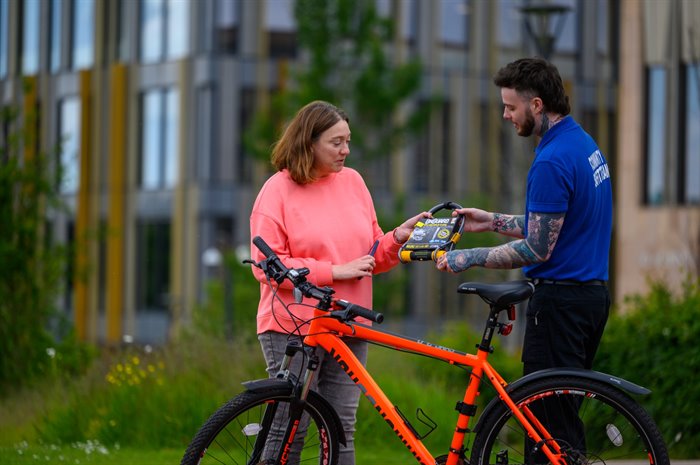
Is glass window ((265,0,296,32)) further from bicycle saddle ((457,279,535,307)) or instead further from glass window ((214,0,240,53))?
bicycle saddle ((457,279,535,307))

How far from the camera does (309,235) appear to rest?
5852mm

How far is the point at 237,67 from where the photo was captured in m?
39.1

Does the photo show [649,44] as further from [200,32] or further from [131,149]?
[131,149]

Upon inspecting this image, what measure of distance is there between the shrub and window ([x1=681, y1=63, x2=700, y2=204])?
1800 cm

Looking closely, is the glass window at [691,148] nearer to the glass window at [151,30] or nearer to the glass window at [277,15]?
the glass window at [277,15]

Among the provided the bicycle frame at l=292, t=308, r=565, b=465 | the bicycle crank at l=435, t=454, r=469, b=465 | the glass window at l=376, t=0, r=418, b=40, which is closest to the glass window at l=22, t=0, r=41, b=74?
the glass window at l=376, t=0, r=418, b=40

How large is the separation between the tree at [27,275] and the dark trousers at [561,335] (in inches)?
289

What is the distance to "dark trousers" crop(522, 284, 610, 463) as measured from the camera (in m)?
5.41

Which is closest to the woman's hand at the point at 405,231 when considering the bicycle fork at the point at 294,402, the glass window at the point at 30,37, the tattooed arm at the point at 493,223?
the tattooed arm at the point at 493,223

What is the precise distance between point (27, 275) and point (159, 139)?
91.1 ft

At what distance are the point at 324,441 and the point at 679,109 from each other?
77.2 ft

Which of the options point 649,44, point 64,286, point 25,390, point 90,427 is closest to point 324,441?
point 90,427

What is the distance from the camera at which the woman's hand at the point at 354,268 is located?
18.8 feet

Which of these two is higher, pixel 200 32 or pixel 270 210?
pixel 200 32
